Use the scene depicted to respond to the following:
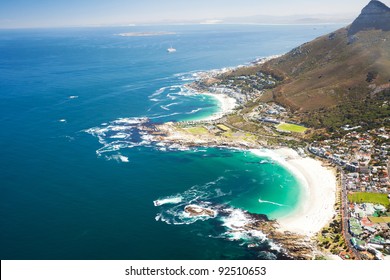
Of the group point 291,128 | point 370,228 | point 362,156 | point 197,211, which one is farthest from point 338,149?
point 197,211

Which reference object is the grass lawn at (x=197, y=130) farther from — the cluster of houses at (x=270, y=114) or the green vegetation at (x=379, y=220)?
the green vegetation at (x=379, y=220)

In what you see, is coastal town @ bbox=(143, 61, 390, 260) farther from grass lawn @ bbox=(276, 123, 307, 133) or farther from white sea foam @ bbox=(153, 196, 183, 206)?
white sea foam @ bbox=(153, 196, 183, 206)

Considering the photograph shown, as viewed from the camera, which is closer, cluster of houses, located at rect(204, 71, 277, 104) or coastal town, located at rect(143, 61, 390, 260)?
coastal town, located at rect(143, 61, 390, 260)

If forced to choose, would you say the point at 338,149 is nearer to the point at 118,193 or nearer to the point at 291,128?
the point at 291,128

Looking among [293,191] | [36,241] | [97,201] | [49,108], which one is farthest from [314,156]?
[49,108]

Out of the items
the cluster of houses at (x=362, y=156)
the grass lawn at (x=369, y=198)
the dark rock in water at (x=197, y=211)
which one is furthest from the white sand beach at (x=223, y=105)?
the grass lawn at (x=369, y=198)

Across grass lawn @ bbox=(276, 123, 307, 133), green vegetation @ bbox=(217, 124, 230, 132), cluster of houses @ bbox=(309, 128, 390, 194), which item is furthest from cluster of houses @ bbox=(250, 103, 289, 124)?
cluster of houses @ bbox=(309, 128, 390, 194)

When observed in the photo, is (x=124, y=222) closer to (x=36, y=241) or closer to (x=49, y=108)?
(x=36, y=241)
